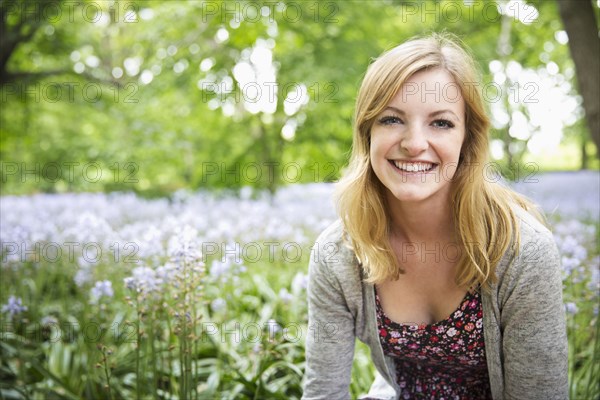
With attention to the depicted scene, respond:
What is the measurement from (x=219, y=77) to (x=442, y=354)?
4.59 meters

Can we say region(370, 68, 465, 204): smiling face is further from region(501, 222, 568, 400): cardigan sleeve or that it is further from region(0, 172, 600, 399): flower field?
region(0, 172, 600, 399): flower field

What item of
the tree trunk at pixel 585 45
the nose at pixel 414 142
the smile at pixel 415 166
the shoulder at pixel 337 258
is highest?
the tree trunk at pixel 585 45

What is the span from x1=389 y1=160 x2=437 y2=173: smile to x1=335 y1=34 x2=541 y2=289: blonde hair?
154 mm

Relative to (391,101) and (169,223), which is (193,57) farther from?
(391,101)

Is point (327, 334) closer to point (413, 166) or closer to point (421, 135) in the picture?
point (413, 166)

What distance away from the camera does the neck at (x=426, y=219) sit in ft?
5.74

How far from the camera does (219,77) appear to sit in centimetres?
563

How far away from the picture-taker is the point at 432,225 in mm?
1786

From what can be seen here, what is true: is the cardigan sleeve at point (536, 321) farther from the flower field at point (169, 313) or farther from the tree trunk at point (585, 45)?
the tree trunk at point (585, 45)

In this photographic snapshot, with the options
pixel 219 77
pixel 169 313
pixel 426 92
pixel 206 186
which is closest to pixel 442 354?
pixel 426 92

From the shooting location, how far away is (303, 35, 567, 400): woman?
158 centimetres

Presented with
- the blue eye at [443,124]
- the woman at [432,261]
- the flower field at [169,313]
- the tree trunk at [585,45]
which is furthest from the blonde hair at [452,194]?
the tree trunk at [585,45]

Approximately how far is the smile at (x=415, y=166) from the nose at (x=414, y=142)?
0.04 meters

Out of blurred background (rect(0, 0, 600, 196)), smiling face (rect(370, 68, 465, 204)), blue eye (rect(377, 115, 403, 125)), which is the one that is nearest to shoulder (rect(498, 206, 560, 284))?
smiling face (rect(370, 68, 465, 204))
